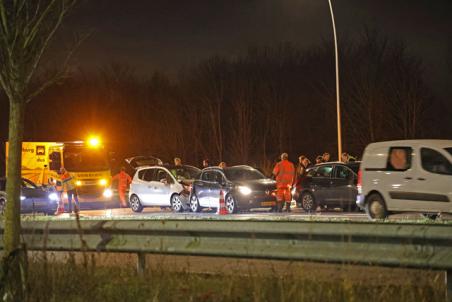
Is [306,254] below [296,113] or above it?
below

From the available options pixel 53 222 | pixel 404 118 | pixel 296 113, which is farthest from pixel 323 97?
pixel 53 222

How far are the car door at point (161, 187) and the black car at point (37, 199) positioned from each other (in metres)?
3.62

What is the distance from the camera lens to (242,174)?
2459 centimetres

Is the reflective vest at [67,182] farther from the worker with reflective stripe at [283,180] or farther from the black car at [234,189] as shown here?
the worker with reflective stripe at [283,180]

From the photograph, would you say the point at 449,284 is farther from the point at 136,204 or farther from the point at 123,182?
the point at 123,182

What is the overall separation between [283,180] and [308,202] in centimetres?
138

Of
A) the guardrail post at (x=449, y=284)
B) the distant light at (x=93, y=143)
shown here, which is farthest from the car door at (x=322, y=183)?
the guardrail post at (x=449, y=284)

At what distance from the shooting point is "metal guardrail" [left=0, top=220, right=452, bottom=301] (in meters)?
7.11

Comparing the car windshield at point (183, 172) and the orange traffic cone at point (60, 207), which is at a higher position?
the car windshield at point (183, 172)

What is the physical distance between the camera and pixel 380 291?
7.27 meters

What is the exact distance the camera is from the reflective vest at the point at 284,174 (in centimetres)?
2336

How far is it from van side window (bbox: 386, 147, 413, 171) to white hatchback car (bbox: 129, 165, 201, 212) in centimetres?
993

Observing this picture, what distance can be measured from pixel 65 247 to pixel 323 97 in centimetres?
4863

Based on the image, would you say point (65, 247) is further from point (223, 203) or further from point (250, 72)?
point (250, 72)
